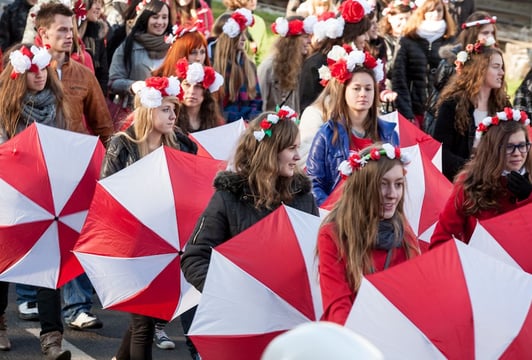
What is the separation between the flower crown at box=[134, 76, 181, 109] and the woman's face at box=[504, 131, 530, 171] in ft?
6.78

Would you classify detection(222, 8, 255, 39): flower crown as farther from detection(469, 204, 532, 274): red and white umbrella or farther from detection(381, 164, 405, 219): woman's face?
detection(381, 164, 405, 219): woman's face

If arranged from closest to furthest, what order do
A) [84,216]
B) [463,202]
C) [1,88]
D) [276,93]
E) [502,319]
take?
[502,319]
[463,202]
[84,216]
[1,88]
[276,93]

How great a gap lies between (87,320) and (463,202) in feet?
9.89

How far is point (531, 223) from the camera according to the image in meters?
5.89

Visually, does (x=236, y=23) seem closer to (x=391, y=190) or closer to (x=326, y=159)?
(x=326, y=159)

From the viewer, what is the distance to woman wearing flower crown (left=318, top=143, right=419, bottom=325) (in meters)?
4.96

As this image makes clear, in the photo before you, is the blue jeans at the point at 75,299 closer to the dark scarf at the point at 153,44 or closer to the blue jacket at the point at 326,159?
the blue jacket at the point at 326,159

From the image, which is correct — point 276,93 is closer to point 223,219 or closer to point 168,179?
point 168,179

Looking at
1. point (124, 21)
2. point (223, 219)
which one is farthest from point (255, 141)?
point (124, 21)

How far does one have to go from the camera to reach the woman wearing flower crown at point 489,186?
241 inches

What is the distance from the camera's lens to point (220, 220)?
5707 mm

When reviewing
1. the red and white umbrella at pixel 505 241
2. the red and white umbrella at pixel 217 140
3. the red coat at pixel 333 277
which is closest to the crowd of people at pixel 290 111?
the red coat at pixel 333 277

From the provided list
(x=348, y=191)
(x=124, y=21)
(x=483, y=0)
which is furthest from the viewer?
(x=483, y=0)

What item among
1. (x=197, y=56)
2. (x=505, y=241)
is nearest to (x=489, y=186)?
(x=505, y=241)
